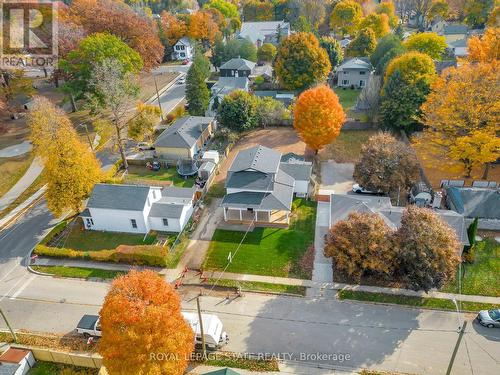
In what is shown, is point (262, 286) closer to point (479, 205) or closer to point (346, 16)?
point (479, 205)

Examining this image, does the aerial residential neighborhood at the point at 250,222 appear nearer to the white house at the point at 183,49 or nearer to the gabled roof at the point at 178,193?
the gabled roof at the point at 178,193

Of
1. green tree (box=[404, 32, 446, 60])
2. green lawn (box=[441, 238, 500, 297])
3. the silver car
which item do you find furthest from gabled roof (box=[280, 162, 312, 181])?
green tree (box=[404, 32, 446, 60])

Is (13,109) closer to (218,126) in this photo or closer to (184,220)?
(218,126)

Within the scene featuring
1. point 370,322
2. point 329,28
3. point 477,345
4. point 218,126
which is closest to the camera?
point 477,345

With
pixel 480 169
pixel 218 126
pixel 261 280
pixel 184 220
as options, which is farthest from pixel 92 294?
pixel 480 169

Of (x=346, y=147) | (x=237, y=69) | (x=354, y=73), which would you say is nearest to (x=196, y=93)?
(x=237, y=69)

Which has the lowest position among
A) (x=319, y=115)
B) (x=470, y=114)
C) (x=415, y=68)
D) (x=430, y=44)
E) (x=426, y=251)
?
(x=426, y=251)
